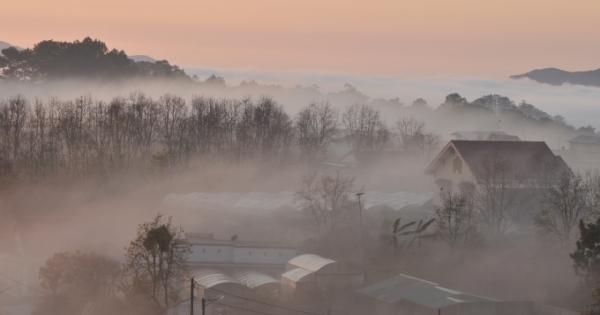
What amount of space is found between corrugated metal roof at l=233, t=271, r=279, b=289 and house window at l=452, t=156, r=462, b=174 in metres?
11.9

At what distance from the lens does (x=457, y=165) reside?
36.9 m

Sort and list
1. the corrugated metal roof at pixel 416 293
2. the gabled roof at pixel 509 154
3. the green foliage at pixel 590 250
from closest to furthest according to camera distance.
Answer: the green foliage at pixel 590 250, the corrugated metal roof at pixel 416 293, the gabled roof at pixel 509 154

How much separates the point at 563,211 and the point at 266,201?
18488 mm

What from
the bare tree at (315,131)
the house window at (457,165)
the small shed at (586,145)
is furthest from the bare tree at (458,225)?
the small shed at (586,145)

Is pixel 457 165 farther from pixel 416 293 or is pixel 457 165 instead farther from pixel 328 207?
pixel 416 293

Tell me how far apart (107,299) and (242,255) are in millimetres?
6700

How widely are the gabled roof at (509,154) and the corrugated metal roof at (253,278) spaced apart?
11.7m

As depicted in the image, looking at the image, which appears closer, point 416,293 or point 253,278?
point 416,293

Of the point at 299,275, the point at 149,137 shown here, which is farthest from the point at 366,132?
the point at 299,275

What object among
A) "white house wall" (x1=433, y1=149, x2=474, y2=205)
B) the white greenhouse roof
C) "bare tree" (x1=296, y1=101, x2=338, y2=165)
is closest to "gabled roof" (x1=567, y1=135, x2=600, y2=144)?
"bare tree" (x1=296, y1=101, x2=338, y2=165)

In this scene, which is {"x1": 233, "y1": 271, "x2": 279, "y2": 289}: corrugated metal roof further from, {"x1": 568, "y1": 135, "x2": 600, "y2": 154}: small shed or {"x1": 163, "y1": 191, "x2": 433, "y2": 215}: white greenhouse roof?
{"x1": 568, "y1": 135, "x2": 600, "y2": 154}: small shed

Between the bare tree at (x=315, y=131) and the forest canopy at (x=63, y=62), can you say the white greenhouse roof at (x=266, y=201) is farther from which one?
the forest canopy at (x=63, y=62)

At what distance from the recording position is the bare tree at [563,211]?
29.8 metres

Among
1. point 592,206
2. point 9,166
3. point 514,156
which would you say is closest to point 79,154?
point 9,166
